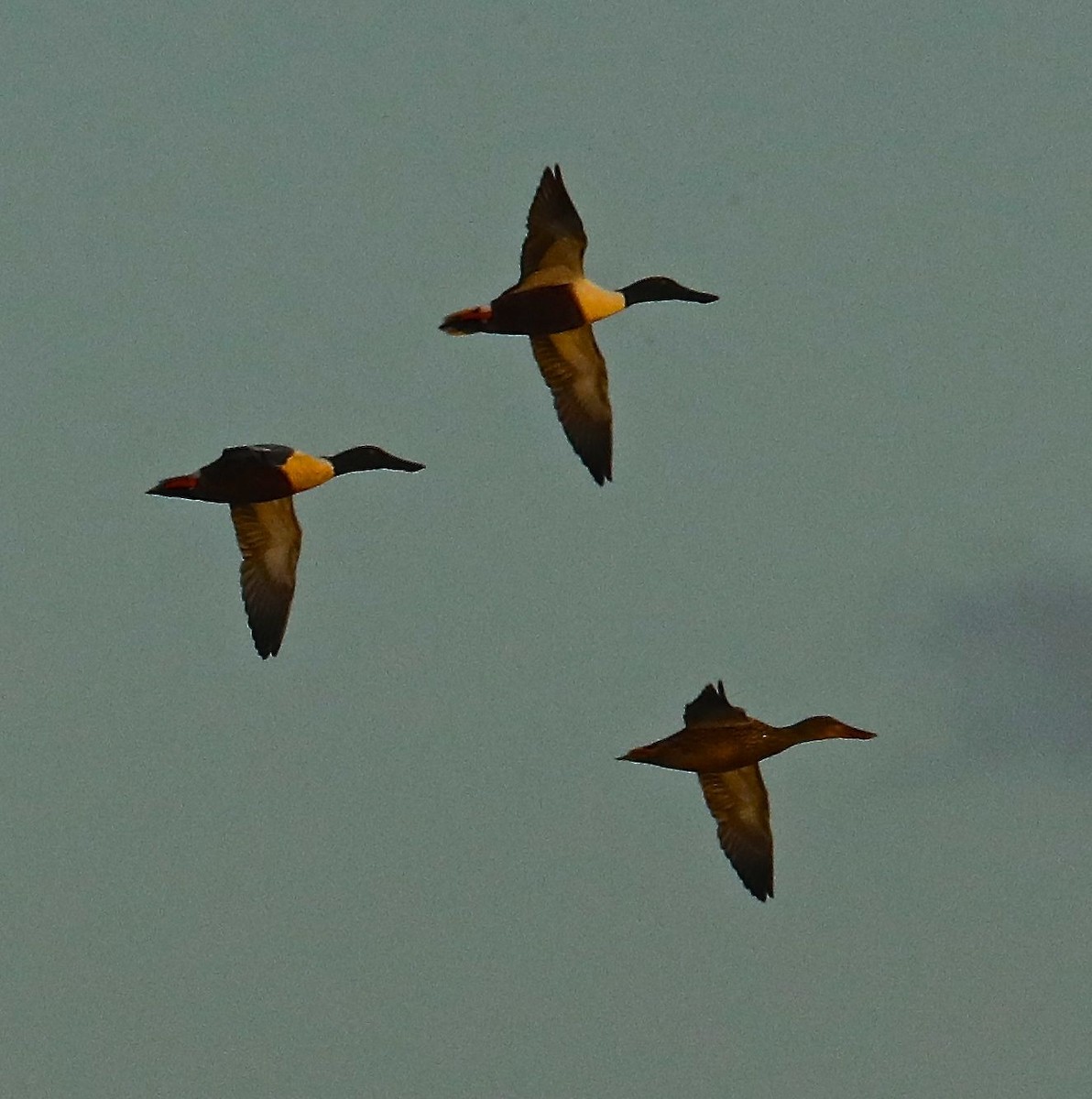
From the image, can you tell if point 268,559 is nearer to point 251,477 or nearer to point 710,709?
point 251,477

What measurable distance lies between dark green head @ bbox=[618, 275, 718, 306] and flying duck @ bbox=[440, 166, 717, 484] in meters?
0.01

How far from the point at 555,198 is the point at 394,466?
5099 mm

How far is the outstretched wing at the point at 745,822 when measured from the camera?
43719 mm

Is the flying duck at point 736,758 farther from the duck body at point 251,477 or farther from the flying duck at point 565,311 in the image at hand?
the duck body at point 251,477

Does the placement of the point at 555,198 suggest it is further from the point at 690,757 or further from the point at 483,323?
the point at 690,757

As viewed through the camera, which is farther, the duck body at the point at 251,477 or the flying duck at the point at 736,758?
the duck body at the point at 251,477

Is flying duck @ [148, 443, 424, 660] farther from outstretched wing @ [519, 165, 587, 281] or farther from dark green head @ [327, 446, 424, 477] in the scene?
outstretched wing @ [519, 165, 587, 281]

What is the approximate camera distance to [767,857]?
4391cm

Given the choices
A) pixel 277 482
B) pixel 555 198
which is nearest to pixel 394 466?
pixel 277 482

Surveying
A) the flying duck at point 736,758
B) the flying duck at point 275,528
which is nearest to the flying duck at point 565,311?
the flying duck at point 275,528

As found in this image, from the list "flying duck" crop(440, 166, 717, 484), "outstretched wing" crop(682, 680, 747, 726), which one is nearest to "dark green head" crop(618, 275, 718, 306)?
"flying duck" crop(440, 166, 717, 484)

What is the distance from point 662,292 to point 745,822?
706 centimetres

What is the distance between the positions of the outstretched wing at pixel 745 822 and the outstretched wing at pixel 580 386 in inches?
166

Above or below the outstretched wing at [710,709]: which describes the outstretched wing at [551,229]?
above
